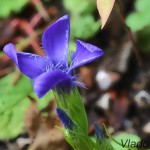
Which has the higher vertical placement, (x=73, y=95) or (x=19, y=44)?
(x=73, y=95)

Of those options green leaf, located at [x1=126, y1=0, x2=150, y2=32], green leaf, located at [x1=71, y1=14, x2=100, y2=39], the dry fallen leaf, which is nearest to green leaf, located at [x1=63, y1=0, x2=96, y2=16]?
green leaf, located at [x1=71, y1=14, x2=100, y2=39]

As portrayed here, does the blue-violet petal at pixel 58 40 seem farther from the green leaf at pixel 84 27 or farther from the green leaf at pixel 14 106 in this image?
the green leaf at pixel 84 27

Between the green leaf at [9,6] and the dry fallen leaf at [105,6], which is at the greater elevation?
the dry fallen leaf at [105,6]

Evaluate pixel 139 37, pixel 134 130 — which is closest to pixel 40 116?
pixel 134 130

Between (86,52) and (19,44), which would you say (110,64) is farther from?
(86,52)

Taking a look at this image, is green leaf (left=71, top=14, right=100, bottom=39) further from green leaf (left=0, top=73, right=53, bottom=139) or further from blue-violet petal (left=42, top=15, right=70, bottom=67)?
blue-violet petal (left=42, top=15, right=70, bottom=67)

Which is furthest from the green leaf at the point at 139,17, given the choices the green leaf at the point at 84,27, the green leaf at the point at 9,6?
the green leaf at the point at 9,6
